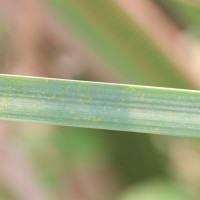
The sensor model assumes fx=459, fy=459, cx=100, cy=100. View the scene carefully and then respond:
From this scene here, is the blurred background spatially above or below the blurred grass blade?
above

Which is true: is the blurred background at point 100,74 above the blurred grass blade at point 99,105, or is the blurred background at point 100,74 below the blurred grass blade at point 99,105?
above

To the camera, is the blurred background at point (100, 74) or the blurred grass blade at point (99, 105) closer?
the blurred grass blade at point (99, 105)

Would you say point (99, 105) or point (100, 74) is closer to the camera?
point (99, 105)

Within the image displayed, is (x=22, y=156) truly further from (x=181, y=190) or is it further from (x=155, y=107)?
(x=155, y=107)

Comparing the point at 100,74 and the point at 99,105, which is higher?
the point at 100,74

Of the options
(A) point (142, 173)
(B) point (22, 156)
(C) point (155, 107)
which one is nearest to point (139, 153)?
(A) point (142, 173)
